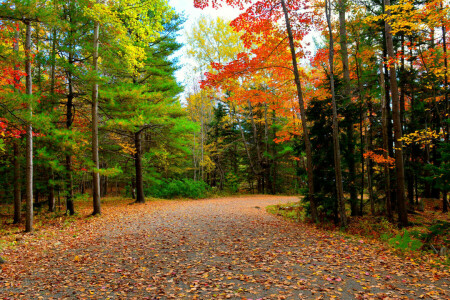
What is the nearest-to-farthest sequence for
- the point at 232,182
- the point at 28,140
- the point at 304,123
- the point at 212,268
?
the point at 212,268
the point at 28,140
the point at 304,123
the point at 232,182

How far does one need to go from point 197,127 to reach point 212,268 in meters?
11.8

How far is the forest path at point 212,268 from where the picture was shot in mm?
4117

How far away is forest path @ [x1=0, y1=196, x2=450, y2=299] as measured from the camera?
412 cm

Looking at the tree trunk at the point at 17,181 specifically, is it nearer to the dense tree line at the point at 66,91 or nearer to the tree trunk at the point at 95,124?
the dense tree line at the point at 66,91

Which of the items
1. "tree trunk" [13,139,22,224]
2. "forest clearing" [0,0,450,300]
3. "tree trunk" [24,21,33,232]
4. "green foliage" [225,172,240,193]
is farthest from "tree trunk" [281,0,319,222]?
"green foliage" [225,172,240,193]

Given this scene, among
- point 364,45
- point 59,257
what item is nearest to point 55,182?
point 59,257

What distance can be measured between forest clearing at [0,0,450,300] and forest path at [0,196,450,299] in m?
0.04

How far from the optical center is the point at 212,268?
16.7ft

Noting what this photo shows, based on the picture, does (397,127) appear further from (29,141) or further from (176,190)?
(176,190)

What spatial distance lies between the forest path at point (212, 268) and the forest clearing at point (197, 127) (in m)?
0.04

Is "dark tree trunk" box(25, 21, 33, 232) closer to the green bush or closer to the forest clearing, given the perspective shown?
the forest clearing

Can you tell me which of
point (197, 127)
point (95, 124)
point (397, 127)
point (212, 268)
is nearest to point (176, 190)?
point (197, 127)

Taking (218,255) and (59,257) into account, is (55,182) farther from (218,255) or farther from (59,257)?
(218,255)

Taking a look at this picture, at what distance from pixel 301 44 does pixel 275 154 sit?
50.6 feet
